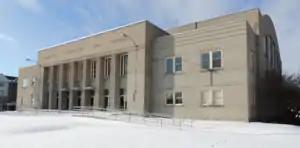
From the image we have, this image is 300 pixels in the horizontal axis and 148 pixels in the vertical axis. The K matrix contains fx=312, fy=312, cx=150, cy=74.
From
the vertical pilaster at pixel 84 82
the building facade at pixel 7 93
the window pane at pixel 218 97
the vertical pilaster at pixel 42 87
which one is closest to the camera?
the window pane at pixel 218 97

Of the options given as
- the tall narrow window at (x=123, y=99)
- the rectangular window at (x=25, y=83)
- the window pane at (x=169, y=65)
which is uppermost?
the window pane at (x=169, y=65)

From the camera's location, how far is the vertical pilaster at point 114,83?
35500 mm

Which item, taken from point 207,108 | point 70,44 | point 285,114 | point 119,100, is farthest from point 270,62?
point 70,44

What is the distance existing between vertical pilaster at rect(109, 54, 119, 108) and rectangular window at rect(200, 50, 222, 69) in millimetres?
11051

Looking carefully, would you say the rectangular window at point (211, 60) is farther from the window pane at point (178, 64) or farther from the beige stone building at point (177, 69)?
the window pane at point (178, 64)

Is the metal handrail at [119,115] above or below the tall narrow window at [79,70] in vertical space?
below

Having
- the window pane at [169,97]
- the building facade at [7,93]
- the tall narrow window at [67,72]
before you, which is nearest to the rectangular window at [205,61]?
the window pane at [169,97]

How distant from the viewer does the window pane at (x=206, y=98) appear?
2801cm

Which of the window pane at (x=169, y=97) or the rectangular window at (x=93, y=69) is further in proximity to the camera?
the rectangular window at (x=93, y=69)

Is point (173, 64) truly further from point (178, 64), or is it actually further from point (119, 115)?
point (119, 115)

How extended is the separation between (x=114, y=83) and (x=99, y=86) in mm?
2539

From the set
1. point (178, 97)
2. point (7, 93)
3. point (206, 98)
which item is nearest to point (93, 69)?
point (178, 97)

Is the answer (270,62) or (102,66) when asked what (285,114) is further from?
(102,66)

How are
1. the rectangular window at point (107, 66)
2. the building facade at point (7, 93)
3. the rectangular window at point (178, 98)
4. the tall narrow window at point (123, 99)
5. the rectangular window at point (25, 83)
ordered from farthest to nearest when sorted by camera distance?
the building facade at point (7, 93), the rectangular window at point (25, 83), the rectangular window at point (107, 66), the tall narrow window at point (123, 99), the rectangular window at point (178, 98)
